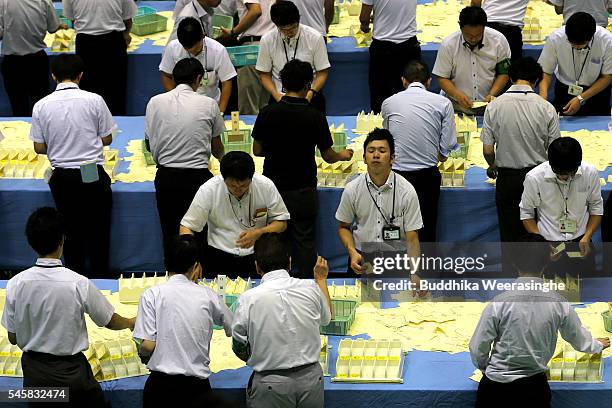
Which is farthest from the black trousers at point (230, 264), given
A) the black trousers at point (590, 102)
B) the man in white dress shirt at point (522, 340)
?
the black trousers at point (590, 102)

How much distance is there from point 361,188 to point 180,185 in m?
1.26

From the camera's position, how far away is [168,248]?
20.2 ft

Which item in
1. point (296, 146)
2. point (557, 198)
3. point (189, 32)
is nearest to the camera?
point (557, 198)

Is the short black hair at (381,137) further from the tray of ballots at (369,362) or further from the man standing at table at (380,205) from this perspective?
the tray of ballots at (369,362)

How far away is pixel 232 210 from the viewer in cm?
732

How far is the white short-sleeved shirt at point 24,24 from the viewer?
9.80m

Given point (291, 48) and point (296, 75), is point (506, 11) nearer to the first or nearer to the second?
point (291, 48)

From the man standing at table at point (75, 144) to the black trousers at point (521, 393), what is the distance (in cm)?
308

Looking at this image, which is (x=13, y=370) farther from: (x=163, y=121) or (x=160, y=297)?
(x=163, y=121)

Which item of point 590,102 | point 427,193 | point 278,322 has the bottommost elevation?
point 278,322

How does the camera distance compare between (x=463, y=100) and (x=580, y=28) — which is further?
(x=463, y=100)

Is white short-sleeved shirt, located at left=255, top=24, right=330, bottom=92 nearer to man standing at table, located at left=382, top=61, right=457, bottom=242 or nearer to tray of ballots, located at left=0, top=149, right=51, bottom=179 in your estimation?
man standing at table, located at left=382, top=61, right=457, bottom=242

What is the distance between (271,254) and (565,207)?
6.95 ft

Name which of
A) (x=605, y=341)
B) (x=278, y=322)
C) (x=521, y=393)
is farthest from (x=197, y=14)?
(x=521, y=393)
